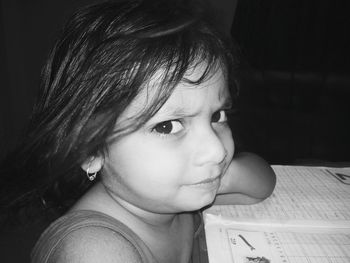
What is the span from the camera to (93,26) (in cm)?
50

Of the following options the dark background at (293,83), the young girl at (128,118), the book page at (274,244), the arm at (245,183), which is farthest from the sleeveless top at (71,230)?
the dark background at (293,83)

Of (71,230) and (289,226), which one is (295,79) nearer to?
(289,226)

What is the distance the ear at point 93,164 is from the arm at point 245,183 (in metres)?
0.32

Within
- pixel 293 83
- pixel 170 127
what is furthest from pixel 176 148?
pixel 293 83

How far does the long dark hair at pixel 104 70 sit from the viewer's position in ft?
1.51

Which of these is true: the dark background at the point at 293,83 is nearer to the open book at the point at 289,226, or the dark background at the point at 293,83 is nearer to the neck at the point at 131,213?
the open book at the point at 289,226

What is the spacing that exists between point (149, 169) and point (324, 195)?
0.49 m

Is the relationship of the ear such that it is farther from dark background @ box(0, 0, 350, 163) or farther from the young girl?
dark background @ box(0, 0, 350, 163)

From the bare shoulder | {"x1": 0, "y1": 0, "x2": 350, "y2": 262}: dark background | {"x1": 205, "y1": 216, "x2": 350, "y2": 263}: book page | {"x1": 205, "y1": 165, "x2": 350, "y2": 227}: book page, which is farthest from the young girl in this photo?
{"x1": 0, "y1": 0, "x2": 350, "y2": 262}: dark background

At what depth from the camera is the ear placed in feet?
1.70

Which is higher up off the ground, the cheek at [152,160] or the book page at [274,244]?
the cheek at [152,160]

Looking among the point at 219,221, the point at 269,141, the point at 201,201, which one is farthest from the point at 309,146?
the point at 201,201

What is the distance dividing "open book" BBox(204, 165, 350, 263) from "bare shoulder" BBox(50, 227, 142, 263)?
7.0 inches

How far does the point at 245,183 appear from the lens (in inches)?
30.1
